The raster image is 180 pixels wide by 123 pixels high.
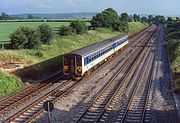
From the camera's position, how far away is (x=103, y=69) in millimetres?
36344

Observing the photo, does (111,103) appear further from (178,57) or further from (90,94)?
(178,57)

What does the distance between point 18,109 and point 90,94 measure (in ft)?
19.3

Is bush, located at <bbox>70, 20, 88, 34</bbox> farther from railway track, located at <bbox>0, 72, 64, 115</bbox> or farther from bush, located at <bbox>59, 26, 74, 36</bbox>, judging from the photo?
railway track, located at <bbox>0, 72, 64, 115</bbox>

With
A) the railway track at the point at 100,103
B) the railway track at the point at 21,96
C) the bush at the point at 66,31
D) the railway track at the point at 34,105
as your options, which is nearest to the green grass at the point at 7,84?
the railway track at the point at 21,96

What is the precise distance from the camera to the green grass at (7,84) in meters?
25.0

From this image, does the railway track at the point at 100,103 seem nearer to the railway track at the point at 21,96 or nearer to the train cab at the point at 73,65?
the train cab at the point at 73,65

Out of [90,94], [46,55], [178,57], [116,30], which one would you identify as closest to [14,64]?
[46,55]

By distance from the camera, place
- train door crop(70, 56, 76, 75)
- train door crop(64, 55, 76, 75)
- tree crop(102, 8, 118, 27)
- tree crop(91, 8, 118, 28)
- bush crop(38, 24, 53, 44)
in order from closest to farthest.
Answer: train door crop(70, 56, 76, 75), train door crop(64, 55, 76, 75), bush crop(38, 24, 53, 44), tree crop(91, 8, 118, 28), tree crop(102, 8, 118, 27)

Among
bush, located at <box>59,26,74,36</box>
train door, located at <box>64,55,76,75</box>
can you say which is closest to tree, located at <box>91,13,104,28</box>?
bush, located at <box>59,26,74,36</box>

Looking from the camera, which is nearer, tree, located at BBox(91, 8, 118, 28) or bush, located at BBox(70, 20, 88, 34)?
bush, located at BBox(70, 20, 88, 34)

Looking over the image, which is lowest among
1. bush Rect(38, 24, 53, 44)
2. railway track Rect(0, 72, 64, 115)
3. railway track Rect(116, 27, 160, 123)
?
railway track Rect(0, 72, 64, 115)

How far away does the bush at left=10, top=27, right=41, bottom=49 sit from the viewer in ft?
120

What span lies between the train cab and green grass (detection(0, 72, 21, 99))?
173 inches

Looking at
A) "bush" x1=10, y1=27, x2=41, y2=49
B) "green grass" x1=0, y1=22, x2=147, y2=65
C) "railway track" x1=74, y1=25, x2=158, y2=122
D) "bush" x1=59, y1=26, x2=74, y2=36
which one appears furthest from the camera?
"bush" x1=59, y1=26, x2=74, y2=36
